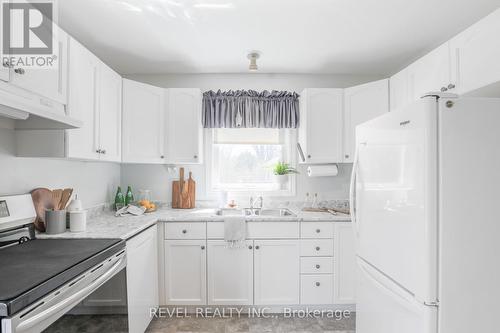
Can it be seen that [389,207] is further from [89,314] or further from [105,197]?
[105,197]

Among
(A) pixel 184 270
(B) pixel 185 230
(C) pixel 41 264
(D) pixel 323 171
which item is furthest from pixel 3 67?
(D) pixel 323 171

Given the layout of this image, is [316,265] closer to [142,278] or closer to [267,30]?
[142,278]

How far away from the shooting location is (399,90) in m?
2.52

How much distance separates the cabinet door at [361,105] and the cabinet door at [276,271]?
3.50 feet

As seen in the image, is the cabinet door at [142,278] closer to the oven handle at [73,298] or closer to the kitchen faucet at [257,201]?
the oven handle at [73,298]

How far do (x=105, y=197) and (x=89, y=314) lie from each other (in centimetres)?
164

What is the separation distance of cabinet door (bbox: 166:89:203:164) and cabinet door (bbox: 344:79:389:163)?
1.47 metres

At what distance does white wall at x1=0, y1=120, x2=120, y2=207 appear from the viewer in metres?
1.67

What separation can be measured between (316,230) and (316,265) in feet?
1.00

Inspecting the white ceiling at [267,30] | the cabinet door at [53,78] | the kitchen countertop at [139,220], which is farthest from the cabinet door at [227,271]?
the white ceiling at [267,30]

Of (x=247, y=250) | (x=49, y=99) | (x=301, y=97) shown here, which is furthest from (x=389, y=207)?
(x=49, y=99)

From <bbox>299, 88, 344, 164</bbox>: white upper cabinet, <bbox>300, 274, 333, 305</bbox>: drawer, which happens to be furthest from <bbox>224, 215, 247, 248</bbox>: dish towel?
<bbox>299, 88, 344, 164</bbox>: white upper cabinet

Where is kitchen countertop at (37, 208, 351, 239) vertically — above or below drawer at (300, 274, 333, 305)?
above

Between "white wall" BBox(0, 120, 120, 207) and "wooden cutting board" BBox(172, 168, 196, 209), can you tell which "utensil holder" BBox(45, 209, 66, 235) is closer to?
"white wall" BBox(0, 120, 120, 207)
